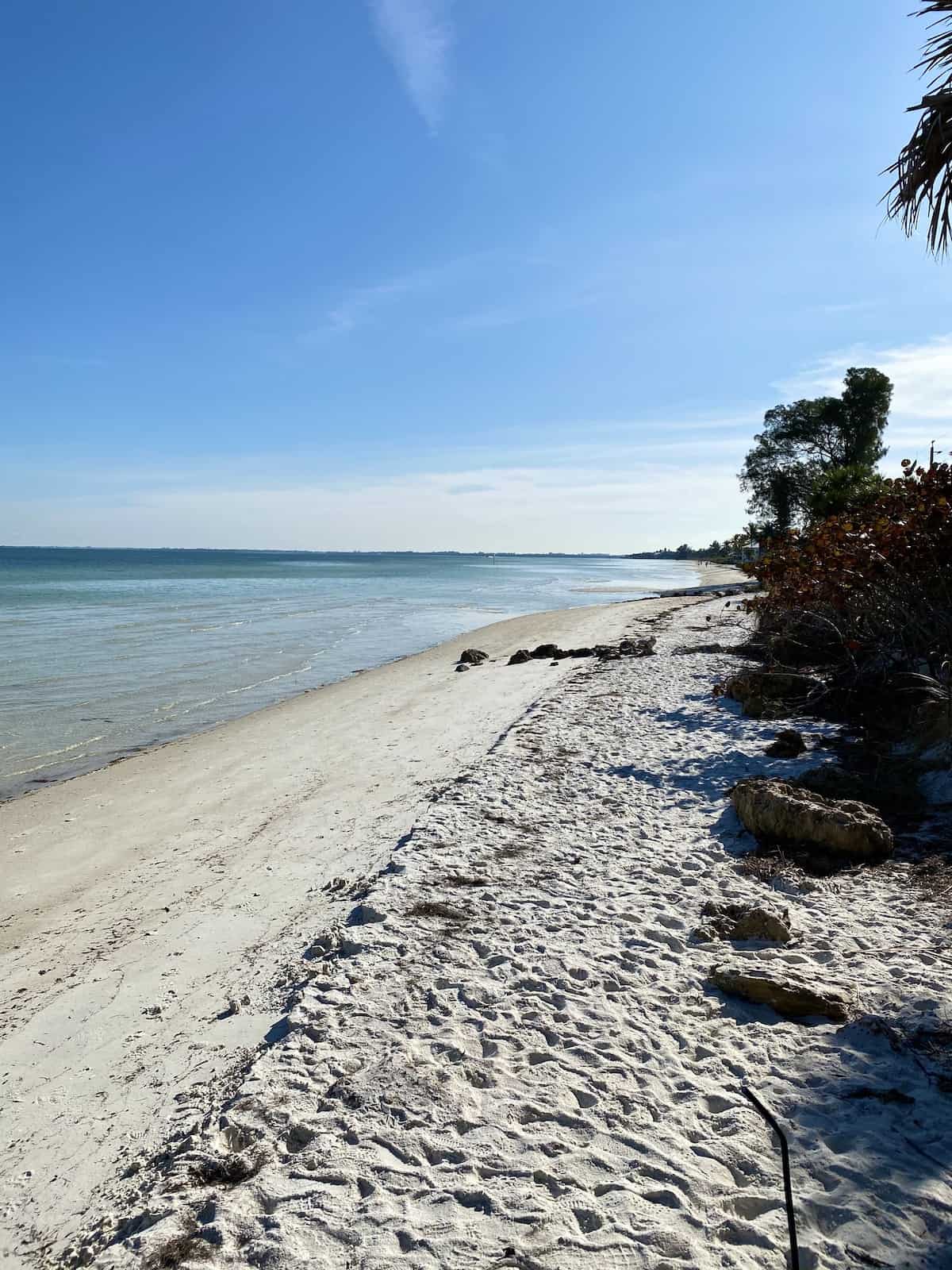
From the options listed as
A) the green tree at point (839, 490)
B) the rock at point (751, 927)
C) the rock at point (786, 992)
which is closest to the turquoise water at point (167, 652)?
the rock at point (751, 927)

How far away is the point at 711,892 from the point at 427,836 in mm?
2282

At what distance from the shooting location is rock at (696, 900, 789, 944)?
4.20 metres

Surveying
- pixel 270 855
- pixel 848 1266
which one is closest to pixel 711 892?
pixel 848 1266

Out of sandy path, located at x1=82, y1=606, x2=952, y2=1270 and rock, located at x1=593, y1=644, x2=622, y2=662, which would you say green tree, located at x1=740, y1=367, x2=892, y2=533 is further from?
sandy path, located at x1=82, y1=606, x2=952, y2=1270

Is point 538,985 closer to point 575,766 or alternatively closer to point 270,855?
point 270,855

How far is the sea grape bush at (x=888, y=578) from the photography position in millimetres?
7590

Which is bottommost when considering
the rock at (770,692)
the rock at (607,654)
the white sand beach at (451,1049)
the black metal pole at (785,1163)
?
the white sand beach at (451,1049)

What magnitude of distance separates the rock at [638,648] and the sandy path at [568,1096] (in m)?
10.6

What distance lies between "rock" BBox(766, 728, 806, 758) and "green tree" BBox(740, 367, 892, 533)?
31.2m

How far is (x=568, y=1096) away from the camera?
3070mm

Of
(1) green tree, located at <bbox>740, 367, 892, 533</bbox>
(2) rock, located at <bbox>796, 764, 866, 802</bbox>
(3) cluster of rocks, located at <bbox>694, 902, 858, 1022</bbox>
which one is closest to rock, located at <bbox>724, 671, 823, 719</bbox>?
(2) rock, located at <bbox>796, 764, 866, 802</bbox>

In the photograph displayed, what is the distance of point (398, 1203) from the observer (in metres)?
2.56

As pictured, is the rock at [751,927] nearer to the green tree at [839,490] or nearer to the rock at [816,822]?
the rock at [816,822]

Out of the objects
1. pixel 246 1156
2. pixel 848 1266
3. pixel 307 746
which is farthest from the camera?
pixel 307 746
